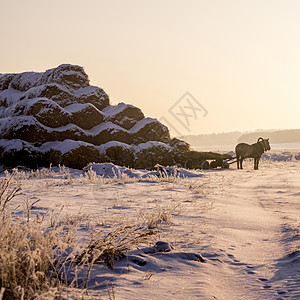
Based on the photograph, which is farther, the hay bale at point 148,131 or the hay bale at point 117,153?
the hay bale at point 148,131

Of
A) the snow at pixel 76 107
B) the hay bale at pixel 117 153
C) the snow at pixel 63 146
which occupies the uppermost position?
the snow at pixel 76 107

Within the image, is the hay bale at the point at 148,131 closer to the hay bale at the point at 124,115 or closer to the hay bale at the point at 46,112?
the hay bale at the point at 124,115

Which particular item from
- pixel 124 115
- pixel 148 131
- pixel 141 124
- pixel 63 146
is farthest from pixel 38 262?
pixel 124 115

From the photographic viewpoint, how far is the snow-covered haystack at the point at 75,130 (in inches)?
677

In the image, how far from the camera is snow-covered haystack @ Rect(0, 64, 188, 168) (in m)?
17.2

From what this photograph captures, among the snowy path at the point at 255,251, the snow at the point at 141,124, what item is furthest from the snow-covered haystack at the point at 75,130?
the snowy path at the point at 255,251

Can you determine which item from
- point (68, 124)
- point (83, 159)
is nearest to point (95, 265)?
point (83, 159)

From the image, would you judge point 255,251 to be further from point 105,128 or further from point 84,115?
point 84,115

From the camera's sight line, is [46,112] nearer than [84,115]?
Yes

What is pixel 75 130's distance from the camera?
19.3 metres

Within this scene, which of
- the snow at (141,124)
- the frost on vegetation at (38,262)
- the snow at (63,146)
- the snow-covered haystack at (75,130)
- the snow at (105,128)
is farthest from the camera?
the snow at (141,124)

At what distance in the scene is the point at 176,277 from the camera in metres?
2.88

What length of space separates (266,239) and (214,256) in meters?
1.15

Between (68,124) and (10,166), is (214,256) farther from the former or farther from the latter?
(68,124)
